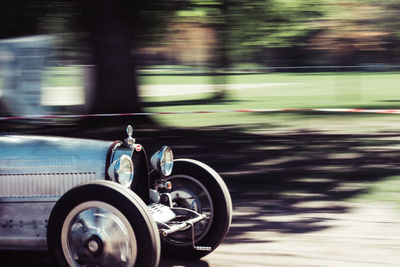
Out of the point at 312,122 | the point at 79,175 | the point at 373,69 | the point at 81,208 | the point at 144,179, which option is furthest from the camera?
the point at 373,69

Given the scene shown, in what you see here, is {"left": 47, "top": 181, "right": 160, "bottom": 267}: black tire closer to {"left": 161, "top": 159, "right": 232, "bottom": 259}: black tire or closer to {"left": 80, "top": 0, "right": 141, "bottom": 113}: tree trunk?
{"left": 161, "top": 159, "right": 232, "bottom": 259}: black tire

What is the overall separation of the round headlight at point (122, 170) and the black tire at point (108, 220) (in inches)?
9.3

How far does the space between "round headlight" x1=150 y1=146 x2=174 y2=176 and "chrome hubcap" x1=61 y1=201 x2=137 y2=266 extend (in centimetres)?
92

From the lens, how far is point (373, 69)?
38844 millimetres

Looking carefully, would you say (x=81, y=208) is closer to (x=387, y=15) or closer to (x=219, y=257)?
(x=219, y=257)

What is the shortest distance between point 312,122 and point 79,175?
9.02 m

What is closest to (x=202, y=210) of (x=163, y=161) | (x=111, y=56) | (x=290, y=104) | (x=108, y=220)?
(x=163, y=161)

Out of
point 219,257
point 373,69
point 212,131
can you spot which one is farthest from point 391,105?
point 373,69

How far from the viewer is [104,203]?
351 cm

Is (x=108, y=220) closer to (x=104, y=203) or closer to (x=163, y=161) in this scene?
(x=104, y=203)

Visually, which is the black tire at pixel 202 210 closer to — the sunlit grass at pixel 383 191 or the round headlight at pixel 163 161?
the round headlight at pixel 163 161

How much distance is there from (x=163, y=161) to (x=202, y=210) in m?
0.46

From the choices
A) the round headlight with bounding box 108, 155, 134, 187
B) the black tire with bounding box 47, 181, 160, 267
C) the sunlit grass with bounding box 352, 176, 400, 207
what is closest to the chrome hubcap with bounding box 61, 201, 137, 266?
the black tire with bounding box 47, 181, 160, 267

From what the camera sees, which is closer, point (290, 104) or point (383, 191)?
point (383, 191)
